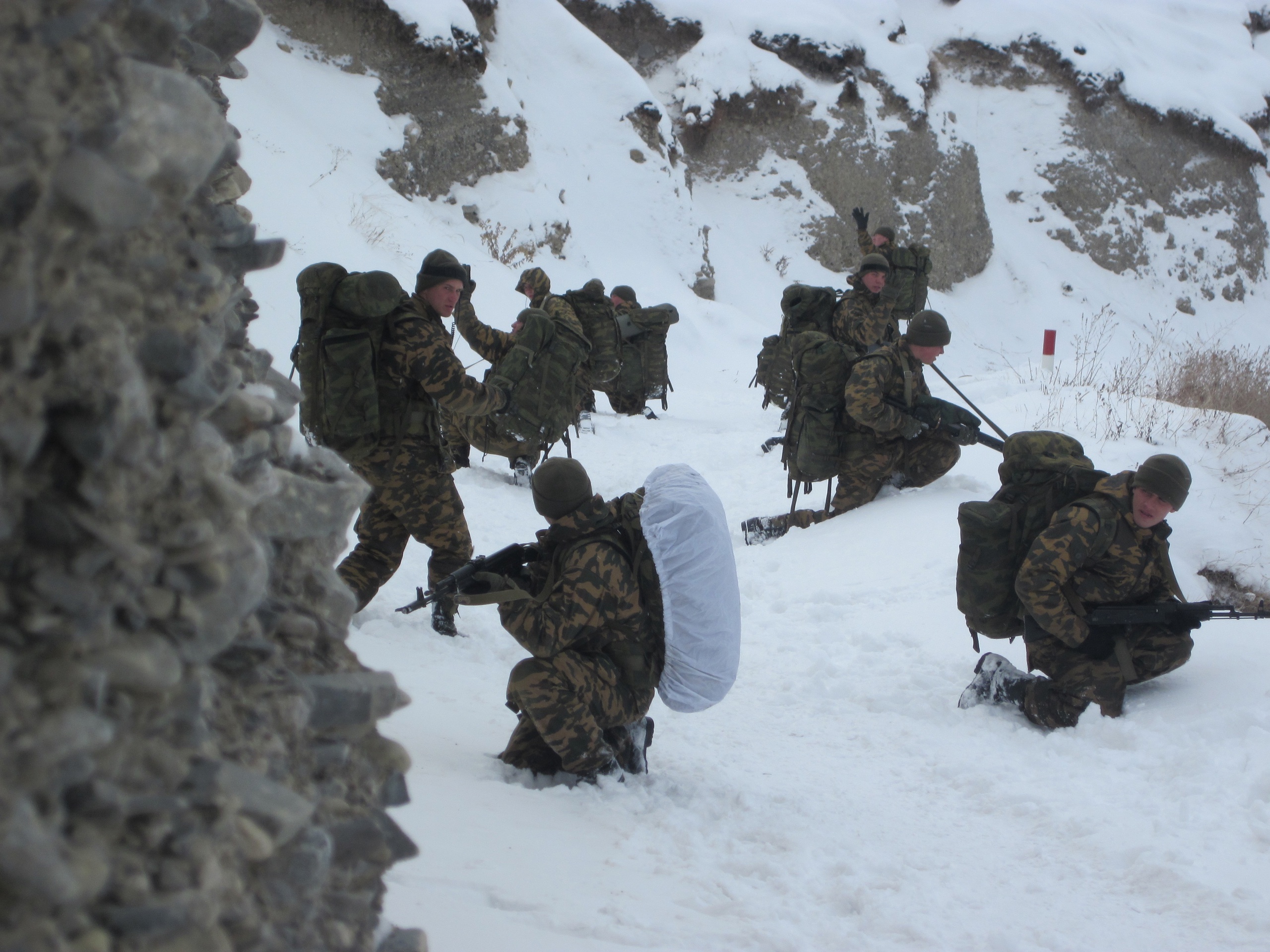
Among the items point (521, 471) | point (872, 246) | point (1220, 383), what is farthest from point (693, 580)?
point (1220, 383)

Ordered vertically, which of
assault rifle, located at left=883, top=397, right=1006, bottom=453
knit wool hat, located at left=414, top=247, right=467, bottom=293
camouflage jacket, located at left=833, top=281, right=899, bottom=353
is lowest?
assault rifle, located at left=883, top=397, right=1006, bottom=453

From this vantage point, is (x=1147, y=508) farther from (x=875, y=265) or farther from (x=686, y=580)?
(x=875, y=265)

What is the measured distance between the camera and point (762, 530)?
23.3ft

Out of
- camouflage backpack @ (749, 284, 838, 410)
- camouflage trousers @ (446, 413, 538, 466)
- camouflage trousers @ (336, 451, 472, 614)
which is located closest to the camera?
camouflage trousers @ (336, 451, 472, 614)

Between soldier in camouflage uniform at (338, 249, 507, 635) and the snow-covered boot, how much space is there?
10.1 feet

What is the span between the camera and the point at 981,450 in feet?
24.5

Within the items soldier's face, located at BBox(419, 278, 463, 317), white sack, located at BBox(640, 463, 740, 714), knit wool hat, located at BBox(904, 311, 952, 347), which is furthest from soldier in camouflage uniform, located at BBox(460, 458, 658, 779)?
knit wool hat, located at BBox(904, 311, 952, 347)

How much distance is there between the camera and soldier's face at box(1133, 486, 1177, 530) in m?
3.81

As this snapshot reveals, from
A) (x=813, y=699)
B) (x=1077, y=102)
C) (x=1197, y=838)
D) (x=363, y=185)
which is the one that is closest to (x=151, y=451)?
(x=1197, y=838)

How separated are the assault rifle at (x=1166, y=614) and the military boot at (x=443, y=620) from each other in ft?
9.18

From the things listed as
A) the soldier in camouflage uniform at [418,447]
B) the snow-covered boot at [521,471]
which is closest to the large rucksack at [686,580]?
the soldier in camouflage uniform at [418,447]

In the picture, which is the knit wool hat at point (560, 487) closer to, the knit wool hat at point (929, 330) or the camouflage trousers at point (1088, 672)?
the camouflage trousers at point (1088, 672)

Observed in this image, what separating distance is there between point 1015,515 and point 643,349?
662 centimetres

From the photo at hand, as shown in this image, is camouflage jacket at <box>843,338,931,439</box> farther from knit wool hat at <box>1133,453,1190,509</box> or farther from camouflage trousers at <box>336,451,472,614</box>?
camouflage trousers at <box>336,451,472,614</box>
